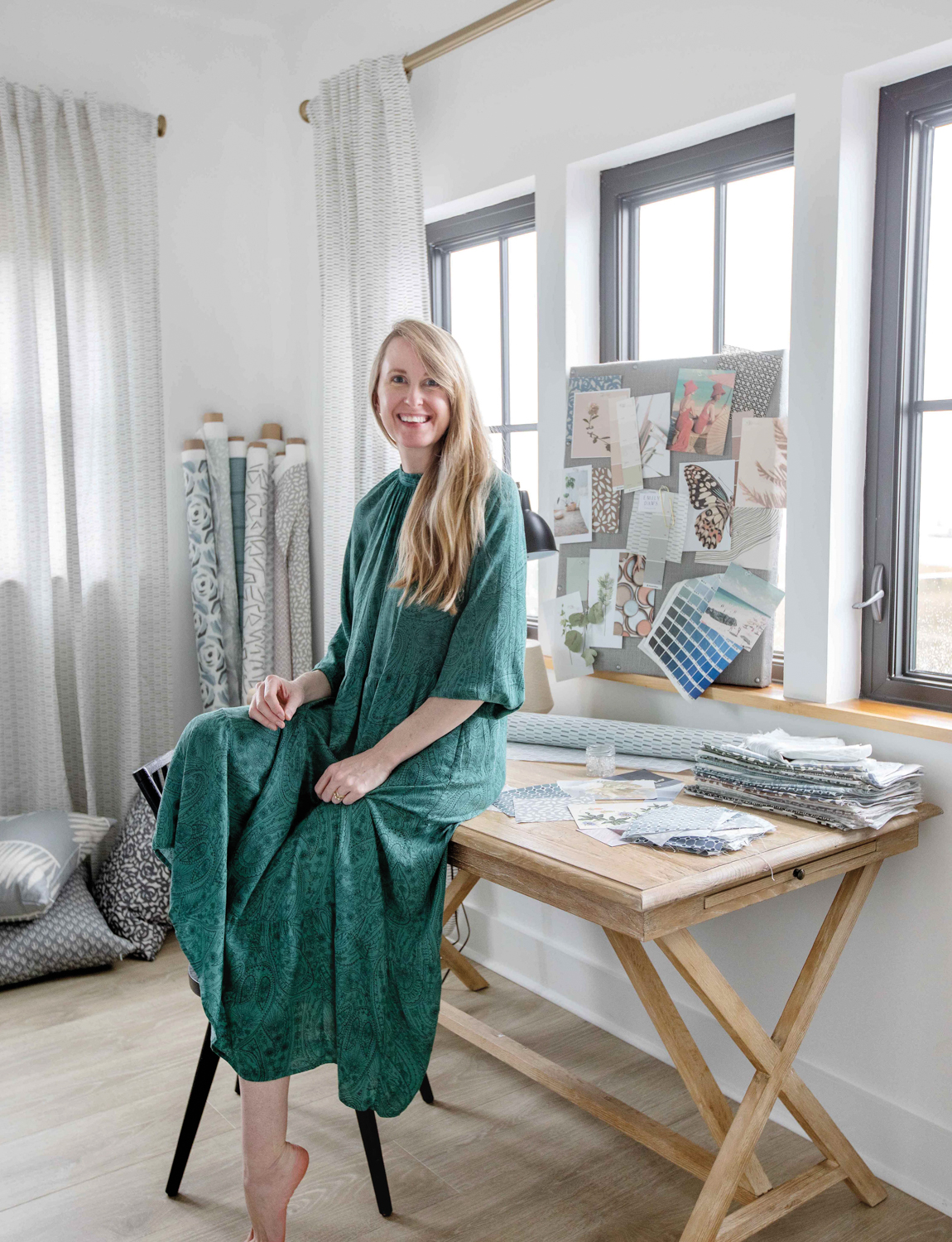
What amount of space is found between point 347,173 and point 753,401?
146 cm

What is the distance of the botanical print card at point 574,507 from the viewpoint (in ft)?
8.25

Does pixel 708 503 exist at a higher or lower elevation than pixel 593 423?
lower

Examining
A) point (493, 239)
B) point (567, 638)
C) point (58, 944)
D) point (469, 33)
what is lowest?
point (58, 944)

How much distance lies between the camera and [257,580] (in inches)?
132

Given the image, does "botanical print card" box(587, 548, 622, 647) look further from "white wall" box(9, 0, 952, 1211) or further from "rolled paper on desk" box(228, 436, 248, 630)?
"rolled paper on desk" box(228, 436, 248, 630)

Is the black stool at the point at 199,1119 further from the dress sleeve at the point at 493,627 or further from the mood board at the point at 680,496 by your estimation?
the mood board at the point at 680,496

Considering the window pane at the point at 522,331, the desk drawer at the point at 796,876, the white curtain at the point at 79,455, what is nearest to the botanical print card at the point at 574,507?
the window pane at the point at 522,331

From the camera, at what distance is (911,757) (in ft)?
6.30

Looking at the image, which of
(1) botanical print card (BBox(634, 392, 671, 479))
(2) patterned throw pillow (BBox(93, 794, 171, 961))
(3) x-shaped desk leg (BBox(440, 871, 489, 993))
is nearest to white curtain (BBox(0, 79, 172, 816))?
(2) patterned throw pillow (BBox(93, 794, 171, 961))

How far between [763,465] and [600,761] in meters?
0.70

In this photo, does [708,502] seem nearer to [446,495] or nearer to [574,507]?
[574,507]

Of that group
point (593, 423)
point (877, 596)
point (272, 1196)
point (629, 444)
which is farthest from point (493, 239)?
point (272, 1196)

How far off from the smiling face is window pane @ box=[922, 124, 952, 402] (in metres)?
0.92

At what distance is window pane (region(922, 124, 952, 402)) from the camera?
1935 mm
